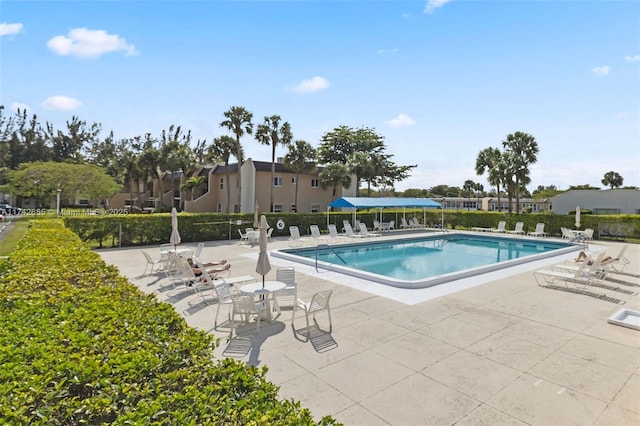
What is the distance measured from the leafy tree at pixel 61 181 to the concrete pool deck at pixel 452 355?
107 feet

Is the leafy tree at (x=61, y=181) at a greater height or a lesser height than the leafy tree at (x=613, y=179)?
lesser

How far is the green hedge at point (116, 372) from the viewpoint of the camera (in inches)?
77.1

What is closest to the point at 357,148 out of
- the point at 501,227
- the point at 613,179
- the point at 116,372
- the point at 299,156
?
the point at 299,156

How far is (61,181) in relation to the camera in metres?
33.3

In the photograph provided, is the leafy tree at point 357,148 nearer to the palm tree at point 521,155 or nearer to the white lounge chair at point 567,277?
the palm tree at point 521,155

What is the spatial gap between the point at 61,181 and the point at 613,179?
92.0m

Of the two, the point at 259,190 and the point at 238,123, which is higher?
the point at 238,123

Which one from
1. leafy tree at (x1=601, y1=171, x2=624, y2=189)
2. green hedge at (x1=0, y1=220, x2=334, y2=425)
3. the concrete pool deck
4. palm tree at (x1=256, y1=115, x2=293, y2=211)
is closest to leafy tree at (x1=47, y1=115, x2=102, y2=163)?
palm tree at (x1=256, y1=115, x2=293, y2=211)

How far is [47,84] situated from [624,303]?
17.8 metres

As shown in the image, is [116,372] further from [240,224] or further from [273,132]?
[273,132]

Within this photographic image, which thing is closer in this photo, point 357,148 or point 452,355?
point 452,355

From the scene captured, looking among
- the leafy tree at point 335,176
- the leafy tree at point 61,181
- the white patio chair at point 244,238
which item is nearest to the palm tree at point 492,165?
the leafy tree at point 335,176

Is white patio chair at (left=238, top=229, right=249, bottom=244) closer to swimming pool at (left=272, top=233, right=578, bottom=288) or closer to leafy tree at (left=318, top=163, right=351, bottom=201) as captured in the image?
swimming pool at (left=272, top=233, right=578, bottom=288)

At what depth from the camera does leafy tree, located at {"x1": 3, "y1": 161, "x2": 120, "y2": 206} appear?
108 feet
